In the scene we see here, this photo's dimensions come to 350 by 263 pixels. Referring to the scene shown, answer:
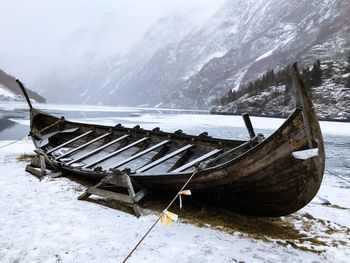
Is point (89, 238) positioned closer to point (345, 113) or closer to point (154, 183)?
point (154, 183)

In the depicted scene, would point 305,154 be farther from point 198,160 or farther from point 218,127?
point 218,127

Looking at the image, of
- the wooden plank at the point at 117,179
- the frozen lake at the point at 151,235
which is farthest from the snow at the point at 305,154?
the wooden plank at the point at 117,179

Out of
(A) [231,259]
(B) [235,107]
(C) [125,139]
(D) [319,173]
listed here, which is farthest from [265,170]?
(B) [235,107]

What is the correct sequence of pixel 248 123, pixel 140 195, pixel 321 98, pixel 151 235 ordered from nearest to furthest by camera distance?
pixel 151 235 → pixel 140 195 → pixel 248 123 → pixel 321 98

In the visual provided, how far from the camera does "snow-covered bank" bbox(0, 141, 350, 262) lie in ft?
19.8

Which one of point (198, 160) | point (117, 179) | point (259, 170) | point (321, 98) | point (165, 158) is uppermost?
point (321, 98)

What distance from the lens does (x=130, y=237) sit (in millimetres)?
6785

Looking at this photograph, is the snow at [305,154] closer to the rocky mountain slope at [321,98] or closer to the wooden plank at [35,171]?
the wooden plank at [35,171]

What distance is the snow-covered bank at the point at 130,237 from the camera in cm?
603

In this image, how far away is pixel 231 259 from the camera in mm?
5984

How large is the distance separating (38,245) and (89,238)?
920 millimetres

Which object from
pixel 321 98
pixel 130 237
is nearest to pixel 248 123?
pixel 130 237

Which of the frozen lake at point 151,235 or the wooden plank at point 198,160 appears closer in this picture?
the frozen lake at point 151,235

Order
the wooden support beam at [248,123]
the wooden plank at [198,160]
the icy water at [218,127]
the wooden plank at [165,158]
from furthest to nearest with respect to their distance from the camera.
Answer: the icy water at [218,127]
the wooden plank at [165,158]
the wooden support beam at [248,123]
the wooden plank at [198,160]
